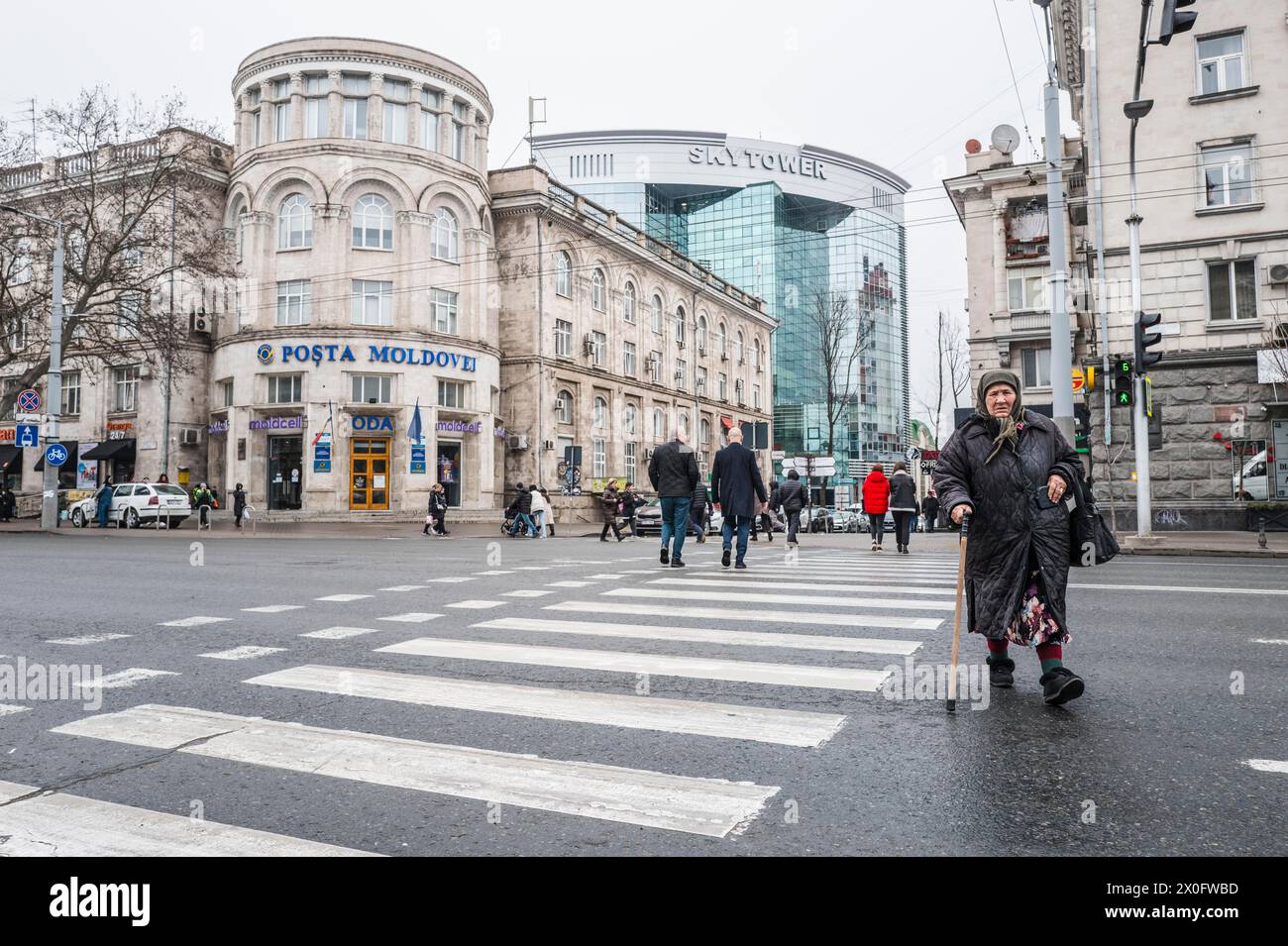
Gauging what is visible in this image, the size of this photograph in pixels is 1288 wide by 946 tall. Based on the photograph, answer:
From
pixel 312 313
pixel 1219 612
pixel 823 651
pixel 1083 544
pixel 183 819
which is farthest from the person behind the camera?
pixel 312 313

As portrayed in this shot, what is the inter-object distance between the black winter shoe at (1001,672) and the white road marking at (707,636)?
1014 mm

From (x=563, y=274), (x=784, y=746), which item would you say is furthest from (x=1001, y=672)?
(x=563, y=274)

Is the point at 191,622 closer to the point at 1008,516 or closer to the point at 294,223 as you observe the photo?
the point at 1008,516

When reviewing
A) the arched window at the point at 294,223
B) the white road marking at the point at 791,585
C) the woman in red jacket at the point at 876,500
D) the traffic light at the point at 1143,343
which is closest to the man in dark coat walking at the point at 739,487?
the white road marking at the point at 791,585

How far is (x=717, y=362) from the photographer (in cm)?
6275

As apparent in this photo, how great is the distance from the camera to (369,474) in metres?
36.1

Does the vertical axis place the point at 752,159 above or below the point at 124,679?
above

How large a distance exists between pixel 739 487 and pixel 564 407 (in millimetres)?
33059

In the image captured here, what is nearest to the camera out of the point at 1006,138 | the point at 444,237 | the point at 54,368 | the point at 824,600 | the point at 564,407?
the point at 824,600

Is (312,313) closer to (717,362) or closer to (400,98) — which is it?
(400,98)

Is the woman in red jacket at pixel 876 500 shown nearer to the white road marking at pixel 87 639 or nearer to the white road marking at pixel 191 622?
the white road marking at pixel 191 622

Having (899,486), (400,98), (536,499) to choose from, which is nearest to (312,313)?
(400,98)

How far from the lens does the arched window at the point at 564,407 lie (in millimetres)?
43938
